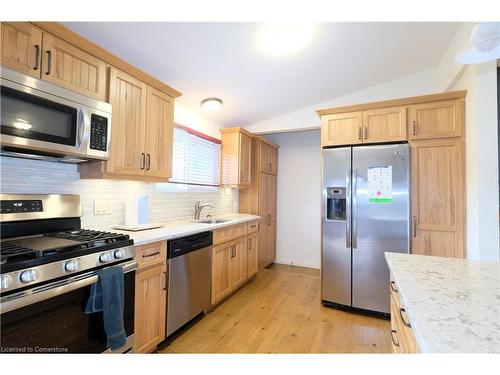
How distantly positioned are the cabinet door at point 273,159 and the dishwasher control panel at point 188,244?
7.36ft

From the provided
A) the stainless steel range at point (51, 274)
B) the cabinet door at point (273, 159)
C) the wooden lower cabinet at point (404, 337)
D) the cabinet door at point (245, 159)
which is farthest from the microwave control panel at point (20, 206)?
the cabinet door at point (273, 159)

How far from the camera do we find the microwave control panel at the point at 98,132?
1.60m

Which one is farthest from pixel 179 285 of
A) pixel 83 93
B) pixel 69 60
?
pixel 69 60

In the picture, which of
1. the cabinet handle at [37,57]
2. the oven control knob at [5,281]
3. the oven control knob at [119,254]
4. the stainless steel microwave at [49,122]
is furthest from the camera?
the oven control knob at [119,254]

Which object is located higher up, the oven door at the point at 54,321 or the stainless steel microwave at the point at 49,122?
the stainless steel microwave at the point at 49,122

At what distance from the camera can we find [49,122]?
1396 millimetres

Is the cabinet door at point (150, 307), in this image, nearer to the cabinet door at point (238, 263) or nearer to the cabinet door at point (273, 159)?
the cabinet door at point (238, 263)

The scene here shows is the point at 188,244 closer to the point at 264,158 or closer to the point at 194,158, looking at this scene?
the point at 194,158

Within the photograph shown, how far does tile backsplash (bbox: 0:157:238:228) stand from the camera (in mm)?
1526

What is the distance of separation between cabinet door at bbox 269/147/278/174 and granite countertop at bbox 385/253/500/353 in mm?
3132

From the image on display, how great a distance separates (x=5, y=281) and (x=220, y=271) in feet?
6.03

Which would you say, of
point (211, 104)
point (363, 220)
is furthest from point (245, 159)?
point (363, 220)

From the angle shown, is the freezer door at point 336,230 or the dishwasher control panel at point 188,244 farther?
the freezer door at point 336,230
